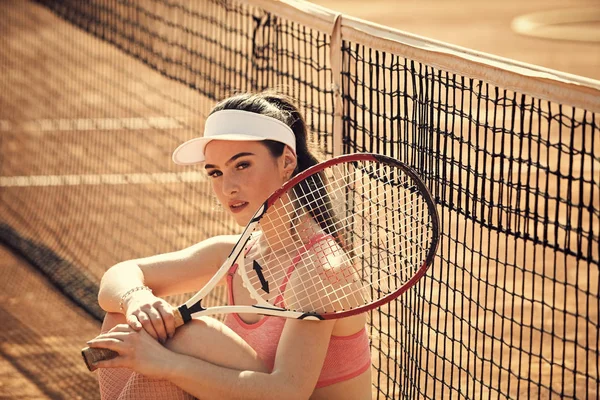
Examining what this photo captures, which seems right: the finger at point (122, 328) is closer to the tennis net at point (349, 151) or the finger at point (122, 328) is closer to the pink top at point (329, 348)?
the pink top at point (329, 348)

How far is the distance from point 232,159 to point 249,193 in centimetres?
12

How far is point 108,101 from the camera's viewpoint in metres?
10.9

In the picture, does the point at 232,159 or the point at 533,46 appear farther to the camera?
the point at 533,46

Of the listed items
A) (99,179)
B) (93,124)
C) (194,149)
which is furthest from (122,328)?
(93,124)

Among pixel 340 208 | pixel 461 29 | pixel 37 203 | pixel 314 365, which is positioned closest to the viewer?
pixel 314 365

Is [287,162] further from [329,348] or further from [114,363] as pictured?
[114,363]

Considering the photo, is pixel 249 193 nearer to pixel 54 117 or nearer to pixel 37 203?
pixel 37 203

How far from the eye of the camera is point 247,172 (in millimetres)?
3260

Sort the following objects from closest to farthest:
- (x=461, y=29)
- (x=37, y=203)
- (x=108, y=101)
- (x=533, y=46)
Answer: (x=37, y=203) → (x=108, y=101) → (x=533, y=46) → (x=461, y=29)

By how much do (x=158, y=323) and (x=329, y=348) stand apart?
54cm

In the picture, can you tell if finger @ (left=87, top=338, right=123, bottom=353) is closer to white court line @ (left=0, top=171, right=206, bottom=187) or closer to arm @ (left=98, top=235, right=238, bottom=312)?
arm @ (left=98, top=235, right=238, bottom=312)

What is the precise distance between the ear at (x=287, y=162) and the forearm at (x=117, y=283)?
617mm

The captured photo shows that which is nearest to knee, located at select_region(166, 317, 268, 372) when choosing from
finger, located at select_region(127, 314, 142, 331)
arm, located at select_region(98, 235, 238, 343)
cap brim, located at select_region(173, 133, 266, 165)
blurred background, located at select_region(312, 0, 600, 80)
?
finger, located at select_region(127, 314, 142, 331)

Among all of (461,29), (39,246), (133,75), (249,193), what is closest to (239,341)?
(249,193)
